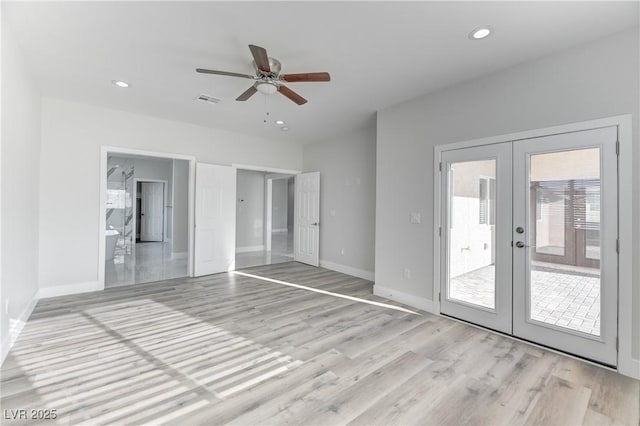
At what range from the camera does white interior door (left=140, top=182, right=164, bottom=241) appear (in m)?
9.88

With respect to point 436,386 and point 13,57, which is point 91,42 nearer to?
point 13,57

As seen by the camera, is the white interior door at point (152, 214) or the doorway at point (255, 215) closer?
the doorway at point (255, 215)

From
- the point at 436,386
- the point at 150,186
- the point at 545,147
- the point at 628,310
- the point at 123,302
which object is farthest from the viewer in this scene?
the point at 150,186

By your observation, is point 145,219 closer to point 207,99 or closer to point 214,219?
point 214,219

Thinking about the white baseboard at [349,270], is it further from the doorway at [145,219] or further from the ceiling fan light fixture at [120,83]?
the ceiling fan light fixture at [120,83]

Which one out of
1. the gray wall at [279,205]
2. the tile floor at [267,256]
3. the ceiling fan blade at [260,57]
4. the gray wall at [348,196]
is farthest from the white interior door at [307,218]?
the gray wall at [279,205]

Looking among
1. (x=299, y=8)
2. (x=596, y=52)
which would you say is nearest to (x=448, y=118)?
(x=596, y=52)

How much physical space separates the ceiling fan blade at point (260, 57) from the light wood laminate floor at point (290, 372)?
2.59m

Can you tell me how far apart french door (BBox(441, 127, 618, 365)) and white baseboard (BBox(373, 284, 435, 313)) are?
0.72 ft

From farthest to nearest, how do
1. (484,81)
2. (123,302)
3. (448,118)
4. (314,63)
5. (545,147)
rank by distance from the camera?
(123,302), (448,118), (484,81), (314,63), (545,147)

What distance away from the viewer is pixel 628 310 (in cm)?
230

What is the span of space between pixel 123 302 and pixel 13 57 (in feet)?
9.52

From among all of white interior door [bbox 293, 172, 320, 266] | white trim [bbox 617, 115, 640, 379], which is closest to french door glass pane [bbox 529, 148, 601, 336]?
white trim [bbox 617, 115, 640, 379]

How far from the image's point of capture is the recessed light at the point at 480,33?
2362 millimetres
